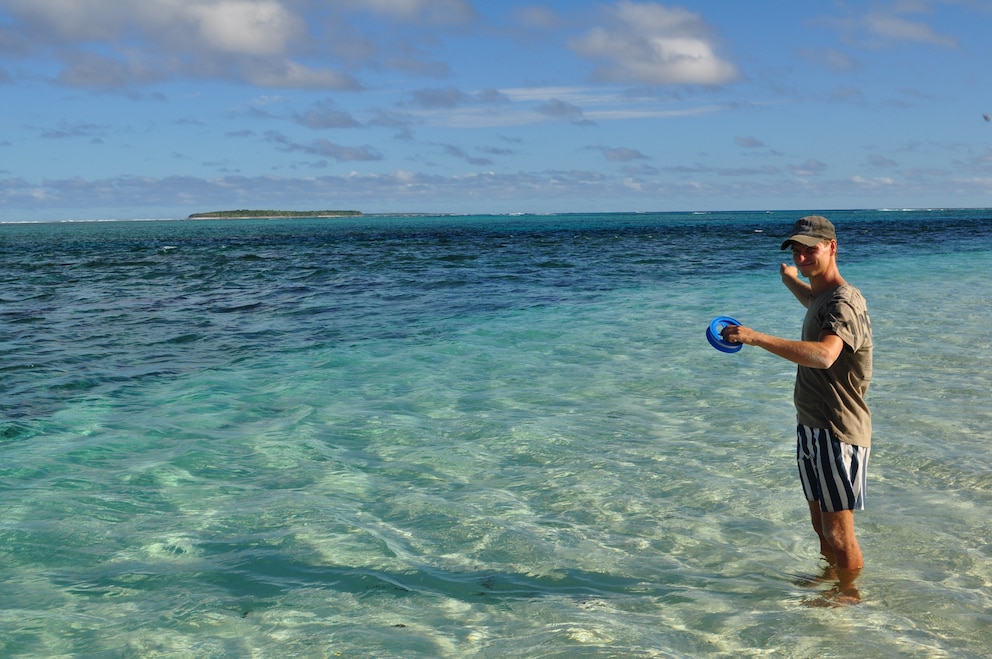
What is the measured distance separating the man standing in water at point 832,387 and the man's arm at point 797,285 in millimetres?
364

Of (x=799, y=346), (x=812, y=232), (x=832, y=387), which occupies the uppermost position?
(x=812, y=232)

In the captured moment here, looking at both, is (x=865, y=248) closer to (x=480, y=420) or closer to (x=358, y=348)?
(x=358, y=348)

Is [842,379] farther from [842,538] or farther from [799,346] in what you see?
[842,538]

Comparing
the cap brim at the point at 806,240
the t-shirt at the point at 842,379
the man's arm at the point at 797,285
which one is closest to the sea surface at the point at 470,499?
the t-shirt at the point at 842,379

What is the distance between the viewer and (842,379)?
14.3 feet

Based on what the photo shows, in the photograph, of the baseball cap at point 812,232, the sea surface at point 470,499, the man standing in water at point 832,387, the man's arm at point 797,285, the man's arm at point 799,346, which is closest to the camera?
the man's arm at point 799,346

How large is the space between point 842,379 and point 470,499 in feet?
10.5

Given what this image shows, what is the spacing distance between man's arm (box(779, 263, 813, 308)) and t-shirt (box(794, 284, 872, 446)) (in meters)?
0.47

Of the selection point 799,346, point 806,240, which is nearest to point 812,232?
point 806,240

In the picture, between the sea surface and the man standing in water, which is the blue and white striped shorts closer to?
the man standing in water

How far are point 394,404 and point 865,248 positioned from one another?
135ft

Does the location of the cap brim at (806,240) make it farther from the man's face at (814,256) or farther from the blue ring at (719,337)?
the blue ring at (719,337)

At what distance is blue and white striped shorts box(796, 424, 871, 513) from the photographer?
4.41 m

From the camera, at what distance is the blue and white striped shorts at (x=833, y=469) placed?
4414 millimetres
